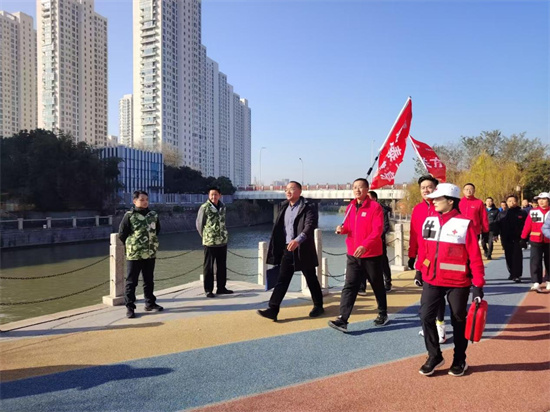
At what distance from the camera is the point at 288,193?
523cm

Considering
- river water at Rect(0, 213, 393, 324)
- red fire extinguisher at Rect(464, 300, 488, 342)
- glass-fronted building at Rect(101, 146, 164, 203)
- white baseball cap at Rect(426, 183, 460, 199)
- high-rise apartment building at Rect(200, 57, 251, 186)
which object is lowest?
river water at Rect(0, 213, 393, 324)

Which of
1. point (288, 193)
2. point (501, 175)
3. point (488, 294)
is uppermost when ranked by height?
point (501, 175)

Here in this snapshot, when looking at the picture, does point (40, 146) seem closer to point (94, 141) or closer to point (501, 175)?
point (501, 175)

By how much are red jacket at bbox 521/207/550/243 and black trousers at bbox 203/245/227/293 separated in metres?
5.30

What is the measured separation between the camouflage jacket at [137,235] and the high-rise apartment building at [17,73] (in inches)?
3791

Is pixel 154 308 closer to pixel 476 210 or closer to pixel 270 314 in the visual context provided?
pixel 270 314

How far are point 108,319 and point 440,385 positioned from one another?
4.09m

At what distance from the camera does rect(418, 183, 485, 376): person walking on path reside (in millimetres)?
3469

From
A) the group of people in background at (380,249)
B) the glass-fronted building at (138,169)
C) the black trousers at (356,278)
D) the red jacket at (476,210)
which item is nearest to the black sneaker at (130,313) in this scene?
the group of people in background at (380,249)

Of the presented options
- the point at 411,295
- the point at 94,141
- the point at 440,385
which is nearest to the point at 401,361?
the point at 440,385

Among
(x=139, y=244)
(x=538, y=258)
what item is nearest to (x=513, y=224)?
(x=538, y=258)

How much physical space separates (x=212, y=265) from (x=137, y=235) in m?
1.56

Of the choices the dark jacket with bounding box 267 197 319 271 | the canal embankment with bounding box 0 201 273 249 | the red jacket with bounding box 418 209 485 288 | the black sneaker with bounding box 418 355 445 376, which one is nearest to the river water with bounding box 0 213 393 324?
the canal embankment with bounding box 0 201 273 249

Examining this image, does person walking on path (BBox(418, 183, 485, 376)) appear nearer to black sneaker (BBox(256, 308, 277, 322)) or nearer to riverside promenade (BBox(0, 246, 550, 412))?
riverside promenade (BBox(0, 246, 550, 412))
